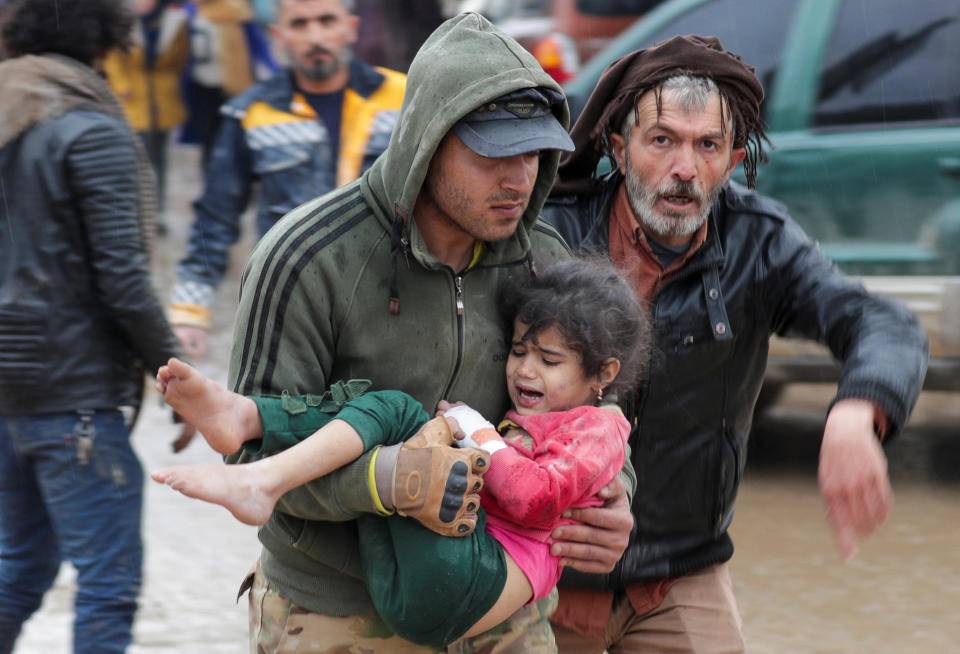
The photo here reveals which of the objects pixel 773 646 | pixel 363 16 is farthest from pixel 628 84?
pixel 363 16

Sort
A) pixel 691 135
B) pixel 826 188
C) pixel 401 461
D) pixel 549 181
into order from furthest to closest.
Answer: pixel 826 188 → pixel 691 135 → pixel 549 181 → pixel 401 461

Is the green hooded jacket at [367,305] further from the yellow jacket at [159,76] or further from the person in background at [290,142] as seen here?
the yellow jacket at [159,76]

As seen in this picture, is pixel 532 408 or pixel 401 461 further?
pixel 532 408

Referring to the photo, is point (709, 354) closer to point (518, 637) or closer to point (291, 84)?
point (518, 637)

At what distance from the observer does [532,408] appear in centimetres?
253

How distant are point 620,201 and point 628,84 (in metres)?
0.27

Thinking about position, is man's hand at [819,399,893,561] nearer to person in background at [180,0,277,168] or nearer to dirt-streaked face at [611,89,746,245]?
dirt-streaked face at [611,89,746,245]

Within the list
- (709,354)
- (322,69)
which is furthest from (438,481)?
(322,69)

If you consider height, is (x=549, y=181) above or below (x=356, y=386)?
above

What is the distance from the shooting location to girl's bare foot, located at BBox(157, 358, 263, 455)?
83.1 inches

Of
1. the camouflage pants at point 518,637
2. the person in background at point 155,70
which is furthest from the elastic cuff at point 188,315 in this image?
the person in background at point 155,70

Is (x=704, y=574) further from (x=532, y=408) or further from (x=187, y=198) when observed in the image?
(x=187, y=198)

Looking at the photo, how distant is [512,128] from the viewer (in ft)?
7.85

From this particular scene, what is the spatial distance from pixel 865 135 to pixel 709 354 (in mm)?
2841
